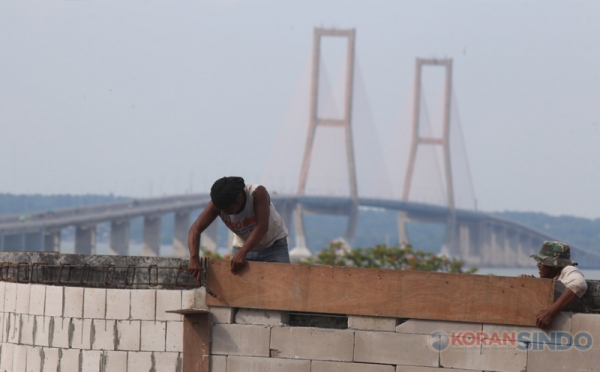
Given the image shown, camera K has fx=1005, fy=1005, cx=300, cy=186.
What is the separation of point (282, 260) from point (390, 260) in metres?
19.8

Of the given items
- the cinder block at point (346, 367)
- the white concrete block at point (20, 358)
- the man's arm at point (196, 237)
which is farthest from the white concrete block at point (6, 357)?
the cinder block at point (346, 367)

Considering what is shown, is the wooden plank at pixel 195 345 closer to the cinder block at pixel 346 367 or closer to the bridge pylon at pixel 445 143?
the cinder block at pixel 346 367

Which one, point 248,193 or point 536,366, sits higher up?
point 248,193

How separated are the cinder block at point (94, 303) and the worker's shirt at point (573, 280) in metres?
2.76

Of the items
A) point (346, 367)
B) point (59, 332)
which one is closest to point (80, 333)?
point (59, 332)

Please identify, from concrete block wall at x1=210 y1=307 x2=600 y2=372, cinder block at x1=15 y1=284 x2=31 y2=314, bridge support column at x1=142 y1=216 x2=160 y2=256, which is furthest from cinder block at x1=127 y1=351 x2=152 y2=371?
bridge support column at x1=142 y1=216 x2=160 y2=256

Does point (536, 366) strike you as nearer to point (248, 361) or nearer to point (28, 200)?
point (248, 361)

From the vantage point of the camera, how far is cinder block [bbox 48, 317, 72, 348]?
625 centimetres

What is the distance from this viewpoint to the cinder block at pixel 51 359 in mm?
6262

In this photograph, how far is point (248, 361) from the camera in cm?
601

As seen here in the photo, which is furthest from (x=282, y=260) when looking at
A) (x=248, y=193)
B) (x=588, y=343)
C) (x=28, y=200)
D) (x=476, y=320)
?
(x=28, y=200)

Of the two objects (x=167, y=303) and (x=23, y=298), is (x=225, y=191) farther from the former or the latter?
(x=23, y=298)

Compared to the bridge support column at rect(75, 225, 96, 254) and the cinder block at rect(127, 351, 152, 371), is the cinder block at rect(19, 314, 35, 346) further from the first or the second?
the bridge support column at rect(75, 225, 96, 254)

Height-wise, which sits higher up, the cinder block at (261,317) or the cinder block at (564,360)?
the cinder block at (261,317)
